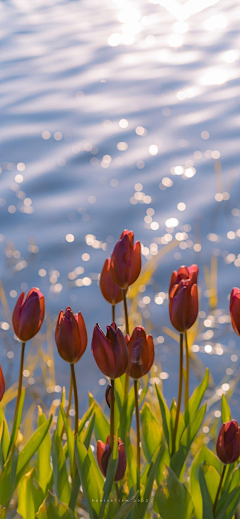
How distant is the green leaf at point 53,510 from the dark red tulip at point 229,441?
11.1 inches

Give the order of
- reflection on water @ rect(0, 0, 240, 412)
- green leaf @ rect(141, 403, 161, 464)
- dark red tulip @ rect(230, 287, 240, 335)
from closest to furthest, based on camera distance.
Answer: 1. dark red tulip @ rect(230, 287, 240, 335)
2. green leaf @ rect(141, 403, 161, 464)
3. reflection on water @ rect(0, 0, 240, 412)

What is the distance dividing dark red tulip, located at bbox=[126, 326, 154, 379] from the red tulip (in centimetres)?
7

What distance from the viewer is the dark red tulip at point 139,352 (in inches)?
35.4

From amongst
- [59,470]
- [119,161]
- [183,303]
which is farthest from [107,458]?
[119,161]

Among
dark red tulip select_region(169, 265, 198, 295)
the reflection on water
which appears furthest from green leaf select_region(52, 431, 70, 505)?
the reflection on water

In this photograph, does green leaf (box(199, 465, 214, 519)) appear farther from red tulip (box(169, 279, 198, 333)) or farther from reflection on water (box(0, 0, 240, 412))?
reflection on water (box(0, 0, 240, 412))

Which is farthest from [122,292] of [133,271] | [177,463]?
[177,463]

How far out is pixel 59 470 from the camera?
1059mm

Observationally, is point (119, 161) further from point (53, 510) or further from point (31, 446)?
point (53, 510)

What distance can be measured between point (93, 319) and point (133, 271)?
1305 millimetres

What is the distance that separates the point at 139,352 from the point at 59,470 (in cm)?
32

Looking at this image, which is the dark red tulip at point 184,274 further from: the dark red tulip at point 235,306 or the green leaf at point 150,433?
the green leaf at point 150,433

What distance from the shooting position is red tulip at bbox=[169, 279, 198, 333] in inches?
37.6

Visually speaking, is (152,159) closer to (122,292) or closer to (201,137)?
(201,137)
